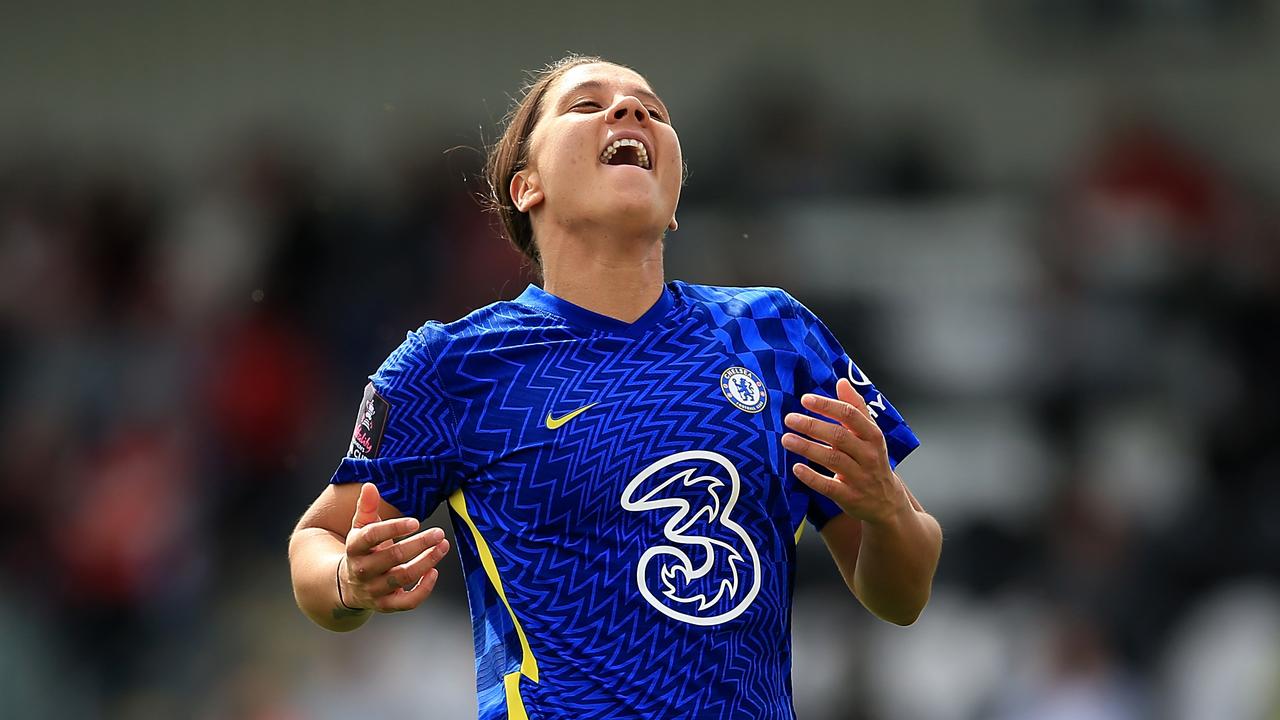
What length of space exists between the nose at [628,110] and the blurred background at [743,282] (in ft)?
14.2

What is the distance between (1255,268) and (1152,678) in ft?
8.25

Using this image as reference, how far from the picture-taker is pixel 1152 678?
7.59m

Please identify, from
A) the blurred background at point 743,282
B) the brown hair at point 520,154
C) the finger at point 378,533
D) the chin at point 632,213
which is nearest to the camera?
the finger at point 378,533

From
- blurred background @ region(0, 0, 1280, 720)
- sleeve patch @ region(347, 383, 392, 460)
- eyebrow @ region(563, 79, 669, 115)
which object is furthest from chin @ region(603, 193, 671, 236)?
blurred background @ region(0, 0, 1280, 720)

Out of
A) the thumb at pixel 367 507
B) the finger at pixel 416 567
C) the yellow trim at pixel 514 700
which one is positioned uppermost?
the thumb at pixel 367 507

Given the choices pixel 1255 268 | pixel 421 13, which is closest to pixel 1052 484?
pixel 1255 268

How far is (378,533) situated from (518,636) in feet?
1.25

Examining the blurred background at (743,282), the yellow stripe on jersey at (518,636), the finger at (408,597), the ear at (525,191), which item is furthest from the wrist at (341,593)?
the blurred background at (743,282)

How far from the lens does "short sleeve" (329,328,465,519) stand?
2854 mm

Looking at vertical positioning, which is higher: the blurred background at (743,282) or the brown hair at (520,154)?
the brown hair at (520,154)

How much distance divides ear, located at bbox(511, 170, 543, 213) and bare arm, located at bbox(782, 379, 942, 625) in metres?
0.79

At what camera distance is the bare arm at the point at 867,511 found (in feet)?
8.54

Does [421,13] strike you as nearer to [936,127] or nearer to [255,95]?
[255,95]

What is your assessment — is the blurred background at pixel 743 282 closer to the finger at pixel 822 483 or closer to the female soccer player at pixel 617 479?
the female soccer player at pixel 617 479
